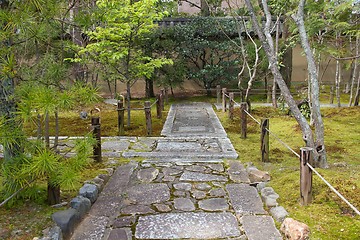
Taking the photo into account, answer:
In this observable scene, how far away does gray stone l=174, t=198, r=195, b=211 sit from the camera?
3705 mm

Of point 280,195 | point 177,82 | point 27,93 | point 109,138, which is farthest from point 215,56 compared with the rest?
point 27,93

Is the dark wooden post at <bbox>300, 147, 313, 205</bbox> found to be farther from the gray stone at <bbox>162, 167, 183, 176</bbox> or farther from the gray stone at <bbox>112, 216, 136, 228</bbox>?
the gray stone at <bbox>162, 167, 183, 176</bbox>

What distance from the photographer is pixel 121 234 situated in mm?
3145

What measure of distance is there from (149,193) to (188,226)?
38.6 inches

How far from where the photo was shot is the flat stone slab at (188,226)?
3100 mm

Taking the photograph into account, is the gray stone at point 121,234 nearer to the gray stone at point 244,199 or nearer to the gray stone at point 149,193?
the gray stone at point 149,193

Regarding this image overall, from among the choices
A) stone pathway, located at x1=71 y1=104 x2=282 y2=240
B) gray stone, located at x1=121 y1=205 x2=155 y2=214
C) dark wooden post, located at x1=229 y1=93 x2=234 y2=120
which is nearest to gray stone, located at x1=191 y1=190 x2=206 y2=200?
stone pathway, located at x1=71 y1=104 x2=282 y2=240

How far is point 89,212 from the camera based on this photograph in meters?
3.59

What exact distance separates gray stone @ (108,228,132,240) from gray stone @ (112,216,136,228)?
8 centimetres

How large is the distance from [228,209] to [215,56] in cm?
1023

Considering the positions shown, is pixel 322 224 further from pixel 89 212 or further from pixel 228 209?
pixel 89 212

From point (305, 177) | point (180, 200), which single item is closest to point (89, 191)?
point (180, 200)

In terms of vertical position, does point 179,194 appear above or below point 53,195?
below

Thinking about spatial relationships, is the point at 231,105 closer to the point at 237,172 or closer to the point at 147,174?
the point at 237,172
